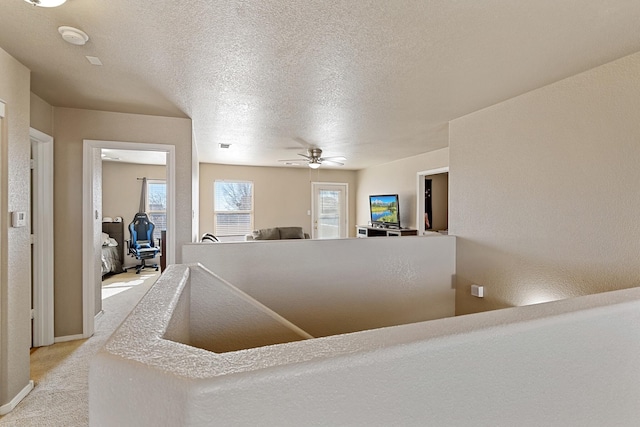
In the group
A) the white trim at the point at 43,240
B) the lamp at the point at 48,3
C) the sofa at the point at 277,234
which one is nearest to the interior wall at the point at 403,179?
the sofa at the point at 277,234

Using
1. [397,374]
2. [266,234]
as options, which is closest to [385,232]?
[266,234]

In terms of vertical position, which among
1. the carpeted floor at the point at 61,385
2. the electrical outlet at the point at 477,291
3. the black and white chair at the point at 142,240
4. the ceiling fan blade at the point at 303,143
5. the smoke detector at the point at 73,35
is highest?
the ceiling fan blade at the point at 303,143

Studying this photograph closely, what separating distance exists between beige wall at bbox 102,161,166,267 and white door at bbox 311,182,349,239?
3.82 meters

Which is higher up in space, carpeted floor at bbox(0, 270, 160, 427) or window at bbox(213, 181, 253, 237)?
window at bbox(213, 181, 253, 237)

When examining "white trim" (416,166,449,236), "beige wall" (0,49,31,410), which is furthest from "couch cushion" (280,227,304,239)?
"beige wall" (0,49,31,410)

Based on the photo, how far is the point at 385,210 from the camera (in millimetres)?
6582

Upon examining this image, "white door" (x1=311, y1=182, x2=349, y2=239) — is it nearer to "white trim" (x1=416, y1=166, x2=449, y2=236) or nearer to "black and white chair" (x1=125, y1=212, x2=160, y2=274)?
"white trim" (x1=416, y1=166, x2=449, y2=236)

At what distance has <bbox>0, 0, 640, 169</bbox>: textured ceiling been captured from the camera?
64.5 inches

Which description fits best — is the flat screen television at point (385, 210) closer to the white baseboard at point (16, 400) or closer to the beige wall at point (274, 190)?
the beige wall at point (274, 190)

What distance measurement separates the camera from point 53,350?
302 centimetres

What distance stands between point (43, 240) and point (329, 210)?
5.89 meters

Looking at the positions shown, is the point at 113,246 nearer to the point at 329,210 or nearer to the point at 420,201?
the point at 329,210

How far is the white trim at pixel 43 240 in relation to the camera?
3.01m

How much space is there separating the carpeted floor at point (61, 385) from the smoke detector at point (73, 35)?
6.07 feet
